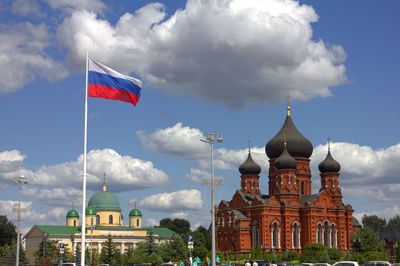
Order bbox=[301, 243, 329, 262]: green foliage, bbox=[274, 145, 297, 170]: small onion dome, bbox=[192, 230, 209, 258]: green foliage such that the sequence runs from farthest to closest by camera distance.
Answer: bbox=[274, 145, 297, 170]: small onion dome < bbox=[192, 230, 209, 258]: green foliage < bbox=[301, 243, 329, 262]: green foliage

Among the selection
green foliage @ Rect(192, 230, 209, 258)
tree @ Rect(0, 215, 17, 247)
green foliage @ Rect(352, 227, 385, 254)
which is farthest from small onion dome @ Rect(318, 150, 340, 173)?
tree @ Rect(0, 215, 17, 247)

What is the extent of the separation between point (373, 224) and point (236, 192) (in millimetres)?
88356

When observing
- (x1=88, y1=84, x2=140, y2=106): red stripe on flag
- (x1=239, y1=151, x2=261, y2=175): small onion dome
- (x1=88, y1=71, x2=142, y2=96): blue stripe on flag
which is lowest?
(x1=88, y1=84, x2=140, y2=106): red stripe on flag

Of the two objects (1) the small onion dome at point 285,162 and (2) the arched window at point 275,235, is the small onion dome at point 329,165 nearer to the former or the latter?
(1) the small onion dome at point 285,162

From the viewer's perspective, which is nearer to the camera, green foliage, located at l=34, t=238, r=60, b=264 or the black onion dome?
the black onion dome

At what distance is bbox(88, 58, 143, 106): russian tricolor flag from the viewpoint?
92.9ft

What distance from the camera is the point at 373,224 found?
184625mm

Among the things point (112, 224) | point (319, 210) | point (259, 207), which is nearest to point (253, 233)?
point (259, 207)

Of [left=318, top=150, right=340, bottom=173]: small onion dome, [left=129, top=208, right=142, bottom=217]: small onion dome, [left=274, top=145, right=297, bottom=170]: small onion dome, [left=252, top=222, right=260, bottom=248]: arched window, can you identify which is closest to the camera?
[left=252, top=222, right=260, bottom=248]: arched window

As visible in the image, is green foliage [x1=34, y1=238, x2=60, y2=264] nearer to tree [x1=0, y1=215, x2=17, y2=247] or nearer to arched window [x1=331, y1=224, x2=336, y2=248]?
tree [x1=0, y1=215, x2=17, y2=247]

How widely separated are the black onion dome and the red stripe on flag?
80.6 meters

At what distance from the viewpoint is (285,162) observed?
102 meters

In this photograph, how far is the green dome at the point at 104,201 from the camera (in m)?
154

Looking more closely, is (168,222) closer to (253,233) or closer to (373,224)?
(373,224)
